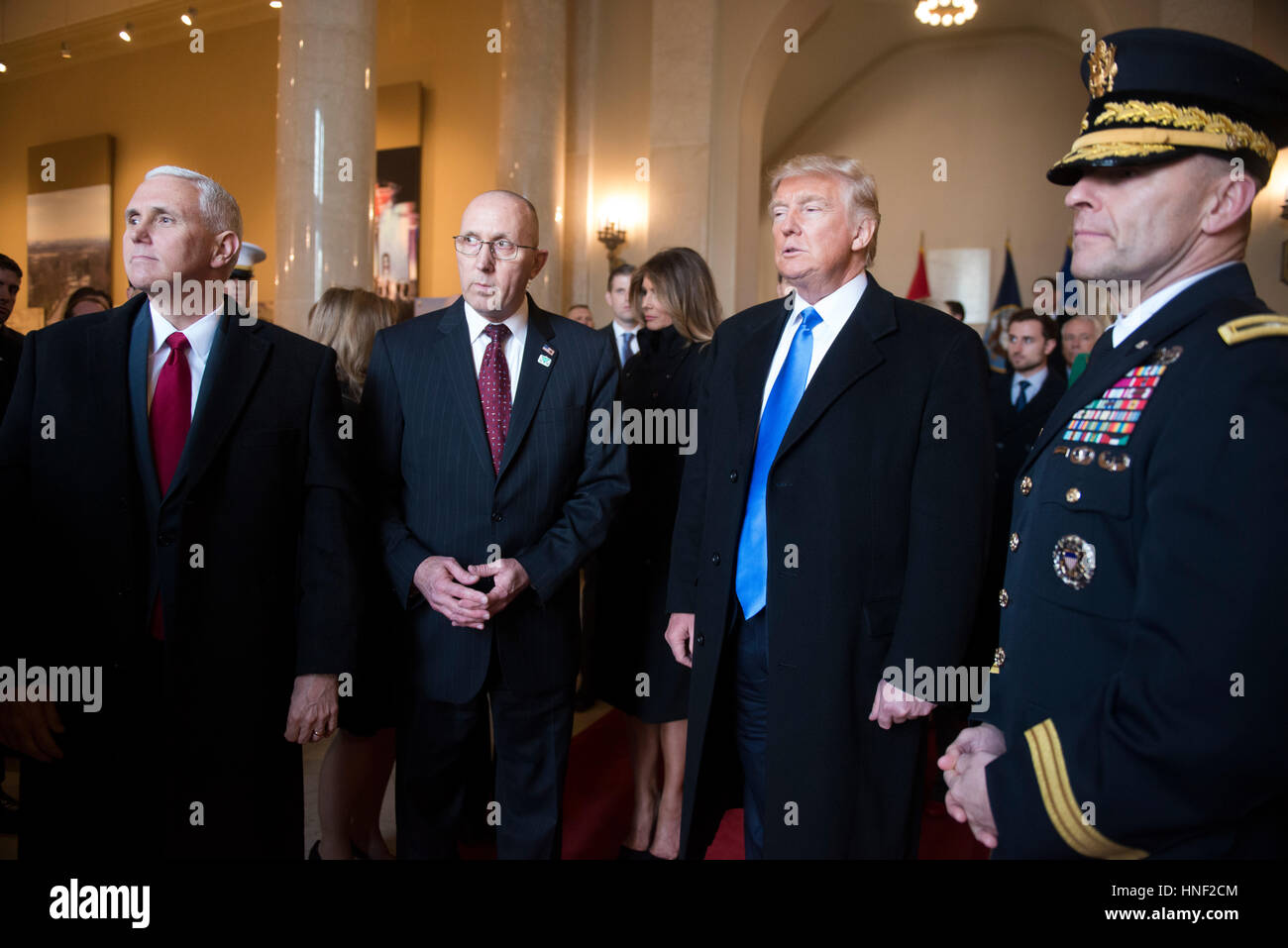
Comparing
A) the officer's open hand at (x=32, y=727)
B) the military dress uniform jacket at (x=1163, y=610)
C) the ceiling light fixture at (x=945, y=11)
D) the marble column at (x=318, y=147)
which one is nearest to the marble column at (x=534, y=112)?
the marble column at (x=318, y=147)

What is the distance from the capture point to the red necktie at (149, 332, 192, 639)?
Result: 1758 mm

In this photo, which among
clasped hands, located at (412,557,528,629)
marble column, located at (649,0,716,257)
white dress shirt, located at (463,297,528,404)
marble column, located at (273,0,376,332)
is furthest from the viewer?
marble column, located at (649,0,716,257)

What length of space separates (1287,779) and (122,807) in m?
1.94

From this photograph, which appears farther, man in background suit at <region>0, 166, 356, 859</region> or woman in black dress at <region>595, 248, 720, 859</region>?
woman in black dress at <region>595, 248, 720, 859</region>

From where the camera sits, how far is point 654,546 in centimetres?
297

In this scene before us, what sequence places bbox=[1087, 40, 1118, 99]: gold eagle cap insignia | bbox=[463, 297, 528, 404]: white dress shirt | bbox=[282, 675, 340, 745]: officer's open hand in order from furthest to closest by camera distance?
1. bbox=[463, 297, 528, 404]: white dress shirt
2. bbox=[282, 675, 340, 745]: officer's open hand
3. bbox=[1087, 40, 1118, 99]: gold eagle cap insignia

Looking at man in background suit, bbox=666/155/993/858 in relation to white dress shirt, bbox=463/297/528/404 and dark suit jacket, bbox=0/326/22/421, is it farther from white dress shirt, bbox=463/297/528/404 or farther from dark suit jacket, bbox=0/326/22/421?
dark suit jacket, bbox=0/326/22/421

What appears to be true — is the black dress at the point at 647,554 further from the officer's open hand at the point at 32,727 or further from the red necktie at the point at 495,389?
the officer's open hand at the point at 32,727

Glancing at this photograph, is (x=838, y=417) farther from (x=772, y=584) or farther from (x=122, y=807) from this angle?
(x=122, y=807)

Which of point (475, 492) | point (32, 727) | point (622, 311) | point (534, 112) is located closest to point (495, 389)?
point (475, 492)

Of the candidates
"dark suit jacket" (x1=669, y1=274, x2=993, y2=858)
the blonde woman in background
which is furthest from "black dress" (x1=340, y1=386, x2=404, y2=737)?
"dark suit jacket" (x1=669, y1=274, x2=993, y2=858)

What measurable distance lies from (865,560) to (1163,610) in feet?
2.75

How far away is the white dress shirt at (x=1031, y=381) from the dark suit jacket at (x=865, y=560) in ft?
8.28

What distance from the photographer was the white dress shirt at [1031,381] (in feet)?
13.4
